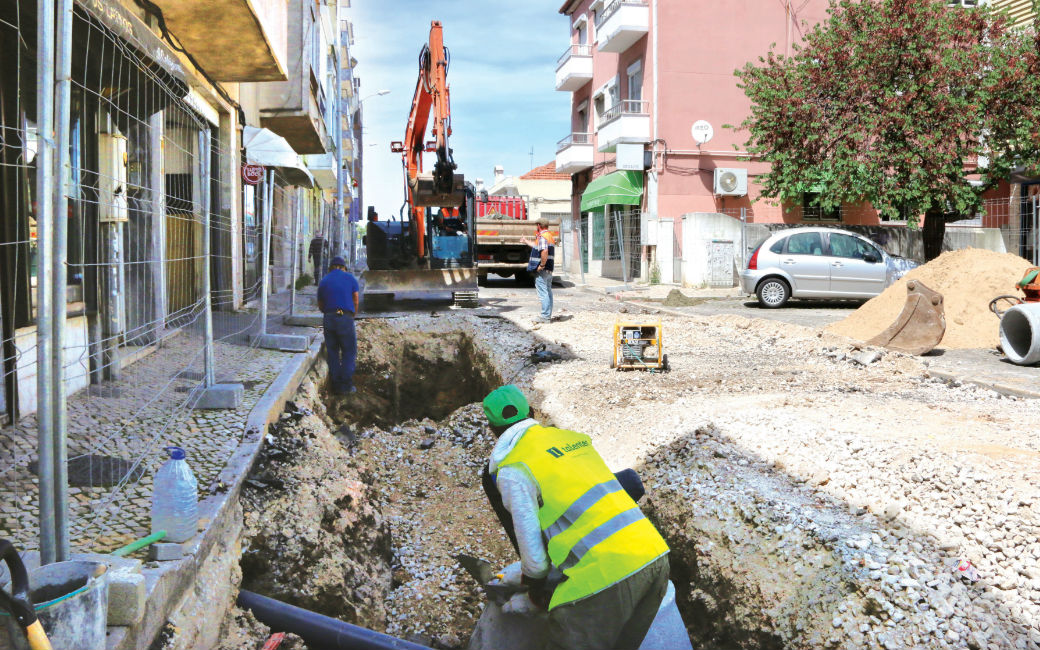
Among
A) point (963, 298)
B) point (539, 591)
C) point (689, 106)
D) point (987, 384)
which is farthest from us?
point (689, 106)

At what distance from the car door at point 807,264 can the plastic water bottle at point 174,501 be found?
14.1 meters

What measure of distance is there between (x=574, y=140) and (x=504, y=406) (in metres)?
29.9

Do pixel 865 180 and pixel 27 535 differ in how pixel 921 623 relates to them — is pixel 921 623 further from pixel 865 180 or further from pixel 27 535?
pixel 865 180

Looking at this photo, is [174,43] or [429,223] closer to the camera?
[174,43]

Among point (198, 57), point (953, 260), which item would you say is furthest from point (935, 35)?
point (198, 57)

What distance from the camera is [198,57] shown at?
416 inches

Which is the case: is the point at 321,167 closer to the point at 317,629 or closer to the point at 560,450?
the point at 317,629

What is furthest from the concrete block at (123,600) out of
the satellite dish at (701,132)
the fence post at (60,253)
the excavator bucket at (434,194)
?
the satellite dish at (701,132)

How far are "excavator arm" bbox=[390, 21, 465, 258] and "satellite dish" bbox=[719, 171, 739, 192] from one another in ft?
35.3

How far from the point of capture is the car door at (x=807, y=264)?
15758mm

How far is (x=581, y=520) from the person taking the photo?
3068 mm

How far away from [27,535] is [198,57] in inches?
334

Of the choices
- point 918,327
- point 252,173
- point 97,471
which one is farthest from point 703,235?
point 97,471

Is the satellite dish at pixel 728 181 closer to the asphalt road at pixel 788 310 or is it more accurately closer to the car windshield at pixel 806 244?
the asphalt road at pixel 788 310
